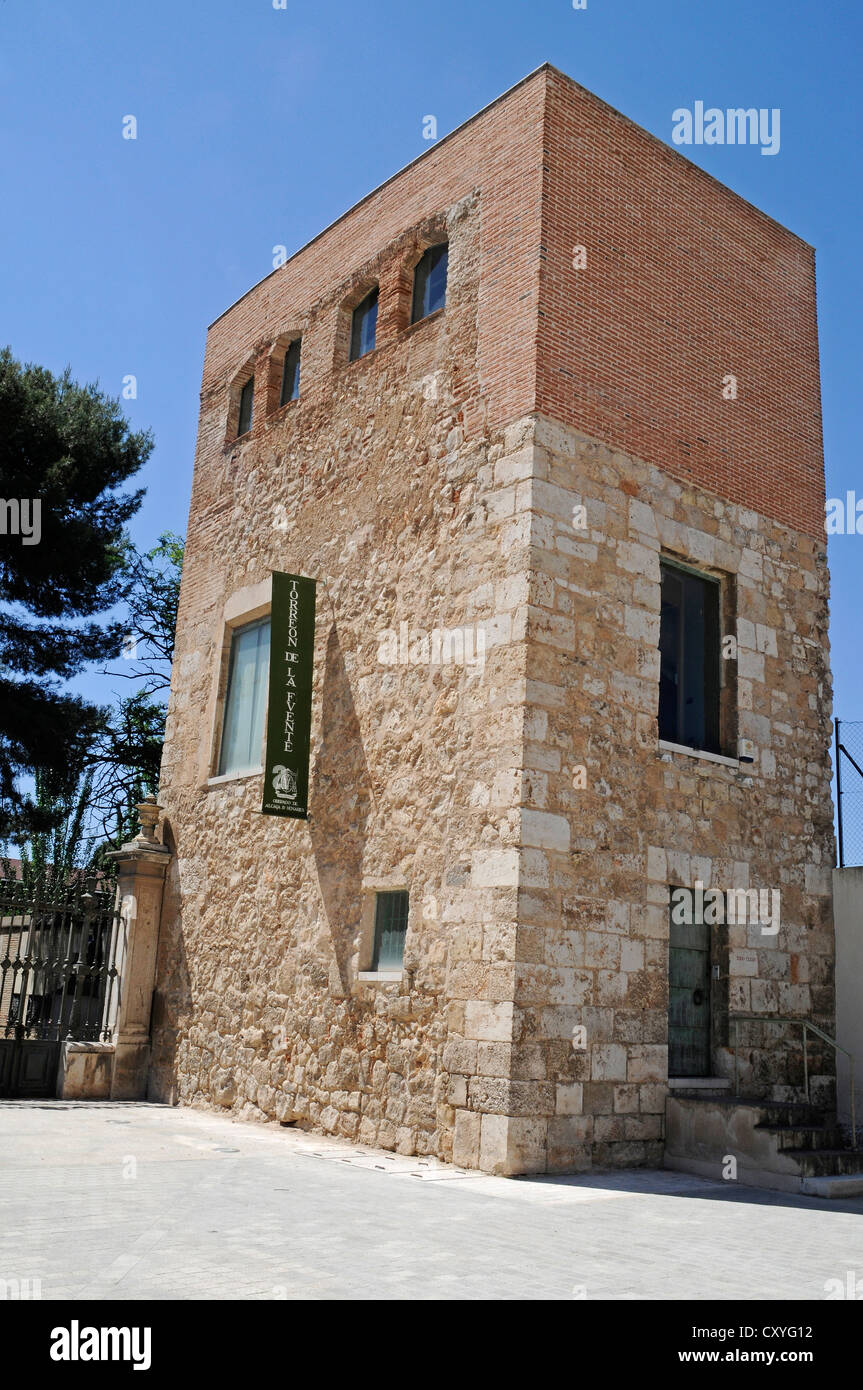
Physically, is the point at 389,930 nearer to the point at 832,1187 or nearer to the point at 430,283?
the point at 832,1187

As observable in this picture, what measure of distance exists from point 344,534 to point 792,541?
4442 millimetres

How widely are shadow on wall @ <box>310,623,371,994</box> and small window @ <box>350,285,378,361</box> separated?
3169mm

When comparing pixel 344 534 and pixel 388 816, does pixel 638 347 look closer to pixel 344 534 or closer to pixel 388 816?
pixel 344 534

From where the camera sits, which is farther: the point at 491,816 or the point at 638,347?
the point at 638,347

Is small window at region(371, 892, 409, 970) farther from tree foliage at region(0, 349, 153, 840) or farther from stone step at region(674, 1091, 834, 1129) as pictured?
tree foliage at region(0, 349, 153, 840)

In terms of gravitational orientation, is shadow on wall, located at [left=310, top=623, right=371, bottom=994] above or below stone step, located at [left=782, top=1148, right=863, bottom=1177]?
above

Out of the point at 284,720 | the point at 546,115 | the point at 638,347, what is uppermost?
the point at 546,115

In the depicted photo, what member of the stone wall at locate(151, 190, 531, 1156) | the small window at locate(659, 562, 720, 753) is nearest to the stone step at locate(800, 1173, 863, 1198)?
the stone wall at locate(151, 190, 531, 1156)

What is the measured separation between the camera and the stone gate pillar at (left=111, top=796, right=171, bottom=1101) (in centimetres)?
1277

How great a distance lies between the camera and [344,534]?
455 inches

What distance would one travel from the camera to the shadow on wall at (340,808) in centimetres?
1029

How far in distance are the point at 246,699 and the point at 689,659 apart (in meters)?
4.87
